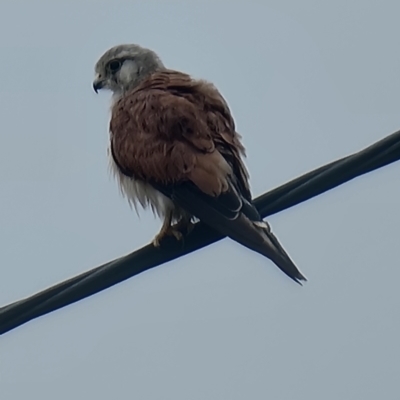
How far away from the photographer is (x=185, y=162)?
4750mm

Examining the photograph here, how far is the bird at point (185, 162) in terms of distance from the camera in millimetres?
4445

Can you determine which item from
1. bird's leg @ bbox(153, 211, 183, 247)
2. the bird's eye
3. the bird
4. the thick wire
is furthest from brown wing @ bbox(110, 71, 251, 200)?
the bird's eye

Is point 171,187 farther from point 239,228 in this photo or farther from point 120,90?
point 120,90

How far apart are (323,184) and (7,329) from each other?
1.21m

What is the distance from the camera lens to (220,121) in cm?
513

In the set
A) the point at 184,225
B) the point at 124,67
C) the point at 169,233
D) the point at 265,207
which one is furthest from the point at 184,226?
the point at 124,67

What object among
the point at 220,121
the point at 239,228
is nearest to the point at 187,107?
the point at 220,121

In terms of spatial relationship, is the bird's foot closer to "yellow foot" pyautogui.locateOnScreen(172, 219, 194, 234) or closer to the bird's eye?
"yellow foot" pyautogui.locateOnScreen(172, 219, 194, 234)

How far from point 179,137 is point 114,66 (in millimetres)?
1800

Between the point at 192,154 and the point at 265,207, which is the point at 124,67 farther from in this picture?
the point at 265,207

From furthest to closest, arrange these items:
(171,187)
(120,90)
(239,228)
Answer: (120,90) < (171,187) < (239,228)

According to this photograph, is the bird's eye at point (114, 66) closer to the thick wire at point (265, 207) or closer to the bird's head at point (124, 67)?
the bird's head at point (124, 67)

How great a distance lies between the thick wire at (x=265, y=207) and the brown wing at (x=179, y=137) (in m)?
0.83

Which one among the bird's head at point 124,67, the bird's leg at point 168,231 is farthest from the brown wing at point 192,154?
the bird's head at point 124,67
